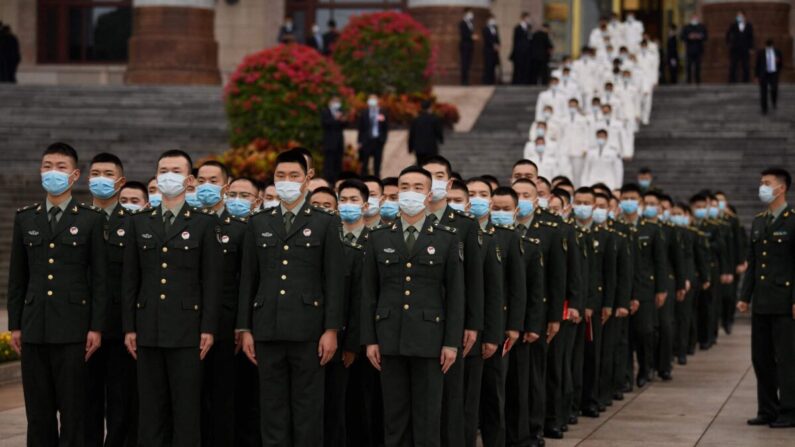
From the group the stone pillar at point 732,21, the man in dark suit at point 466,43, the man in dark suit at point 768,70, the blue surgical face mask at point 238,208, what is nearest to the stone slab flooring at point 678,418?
the blue surgical face mask at point 238,208

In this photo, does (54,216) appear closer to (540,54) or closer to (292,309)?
(292,309)

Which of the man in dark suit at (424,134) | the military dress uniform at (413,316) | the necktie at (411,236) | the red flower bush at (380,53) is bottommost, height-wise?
the military dress uniform at (413,316)

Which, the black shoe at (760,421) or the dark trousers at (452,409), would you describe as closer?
the dark trousers at (452,409)

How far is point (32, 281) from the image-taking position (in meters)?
11.0

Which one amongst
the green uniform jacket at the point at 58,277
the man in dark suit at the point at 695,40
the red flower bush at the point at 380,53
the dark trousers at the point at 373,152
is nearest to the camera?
the green uniform jacket at the point at 58,277

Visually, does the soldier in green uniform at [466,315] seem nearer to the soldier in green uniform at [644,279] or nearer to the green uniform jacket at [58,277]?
the green uniform jacket at [58,277]

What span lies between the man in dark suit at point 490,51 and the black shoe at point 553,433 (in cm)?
2521

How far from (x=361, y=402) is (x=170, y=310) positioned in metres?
2.05

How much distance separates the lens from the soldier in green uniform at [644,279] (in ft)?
57.2

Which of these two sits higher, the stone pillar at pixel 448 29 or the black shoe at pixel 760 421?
the stone pillar at pixel 448 29

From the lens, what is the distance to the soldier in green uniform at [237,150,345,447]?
34.7ft

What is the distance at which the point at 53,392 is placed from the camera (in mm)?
11008

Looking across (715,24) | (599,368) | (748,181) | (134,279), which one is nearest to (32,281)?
(134,279)

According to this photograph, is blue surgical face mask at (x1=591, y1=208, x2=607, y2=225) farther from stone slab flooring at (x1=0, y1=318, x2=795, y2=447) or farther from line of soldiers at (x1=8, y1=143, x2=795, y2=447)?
line of soldiers at (x1=8, y1=143, x2=795, y2=447)
